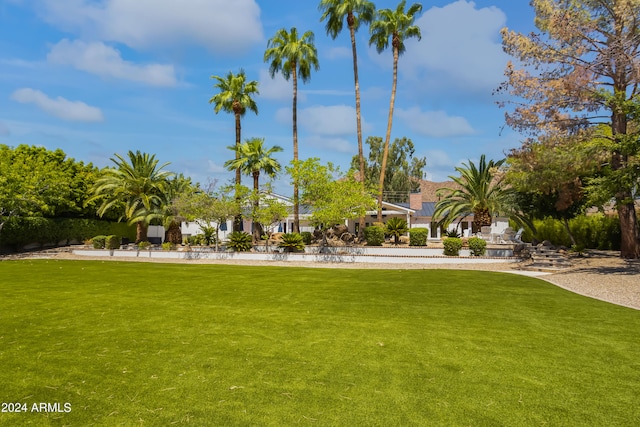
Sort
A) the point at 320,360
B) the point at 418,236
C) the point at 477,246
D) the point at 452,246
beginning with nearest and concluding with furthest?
1. the point at 320,360
2. the point at 477,246
3. the point at 452,246
4. the point at 418,236

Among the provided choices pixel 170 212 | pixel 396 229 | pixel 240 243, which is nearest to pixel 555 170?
pixel 396 229

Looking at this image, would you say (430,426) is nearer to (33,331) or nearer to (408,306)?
(408,306)

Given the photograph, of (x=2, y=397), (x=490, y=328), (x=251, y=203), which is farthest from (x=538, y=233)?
(x=2, y=397)

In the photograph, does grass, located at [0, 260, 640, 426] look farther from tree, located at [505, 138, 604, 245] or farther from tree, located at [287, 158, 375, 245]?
tree, located at [287, 158, 375, 245]

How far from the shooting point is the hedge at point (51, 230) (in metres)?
34.2

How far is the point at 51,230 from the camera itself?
3731cm

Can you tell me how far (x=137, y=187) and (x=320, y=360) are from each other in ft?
114

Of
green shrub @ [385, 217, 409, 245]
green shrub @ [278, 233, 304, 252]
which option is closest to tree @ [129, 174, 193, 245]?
green shrub @ [278, 233, 304, 252]

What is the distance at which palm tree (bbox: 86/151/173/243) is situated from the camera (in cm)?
3597

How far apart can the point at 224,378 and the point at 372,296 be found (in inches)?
301

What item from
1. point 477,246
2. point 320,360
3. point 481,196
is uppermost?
Result: point 481,196

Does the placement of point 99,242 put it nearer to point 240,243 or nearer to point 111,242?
point 111,242

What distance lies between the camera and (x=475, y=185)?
107ft

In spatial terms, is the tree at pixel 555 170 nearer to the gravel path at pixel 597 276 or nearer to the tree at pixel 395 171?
the gravel path at pixel 597 276
